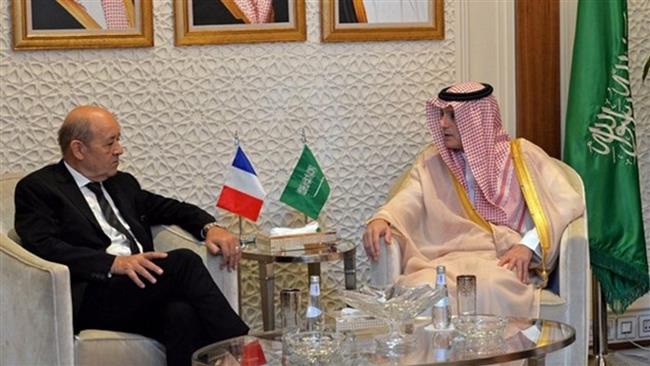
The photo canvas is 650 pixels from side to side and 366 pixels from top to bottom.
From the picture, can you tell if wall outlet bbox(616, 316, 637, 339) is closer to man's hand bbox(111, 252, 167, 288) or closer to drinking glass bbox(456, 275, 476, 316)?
drinking glass bbox(456, 275, 476, 316)

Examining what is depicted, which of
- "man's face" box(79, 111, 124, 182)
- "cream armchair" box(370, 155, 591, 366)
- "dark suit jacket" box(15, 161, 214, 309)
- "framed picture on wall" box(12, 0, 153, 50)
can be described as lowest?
"cream armchair" box(370, 155, 591, 366)

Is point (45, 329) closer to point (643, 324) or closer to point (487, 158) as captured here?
point (487, 158)

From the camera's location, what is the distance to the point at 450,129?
491 cm

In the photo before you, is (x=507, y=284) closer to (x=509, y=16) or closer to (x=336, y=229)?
(x=336, y=229)

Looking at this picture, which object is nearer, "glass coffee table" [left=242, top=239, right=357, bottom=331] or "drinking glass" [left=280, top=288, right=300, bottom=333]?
"drinking glass" [left=280, top=288, right=300, bottom=333]

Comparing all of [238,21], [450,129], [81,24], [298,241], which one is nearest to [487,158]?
[450,129]

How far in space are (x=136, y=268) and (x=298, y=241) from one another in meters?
0.83

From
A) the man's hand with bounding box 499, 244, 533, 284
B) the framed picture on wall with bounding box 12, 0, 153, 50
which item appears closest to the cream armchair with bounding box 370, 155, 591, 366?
the man's hand with bounding box 499, 244, 533, 284

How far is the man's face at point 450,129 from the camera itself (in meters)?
4.90

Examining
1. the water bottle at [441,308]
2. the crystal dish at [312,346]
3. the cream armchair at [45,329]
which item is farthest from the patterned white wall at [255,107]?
the crystal dish at [312,346]

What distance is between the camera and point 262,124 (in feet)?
16.9

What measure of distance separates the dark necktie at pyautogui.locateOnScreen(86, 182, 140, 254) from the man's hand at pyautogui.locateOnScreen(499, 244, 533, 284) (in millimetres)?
1342

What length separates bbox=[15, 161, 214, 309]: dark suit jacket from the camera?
415 cm

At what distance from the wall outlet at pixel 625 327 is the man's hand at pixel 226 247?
2055 millimetres
